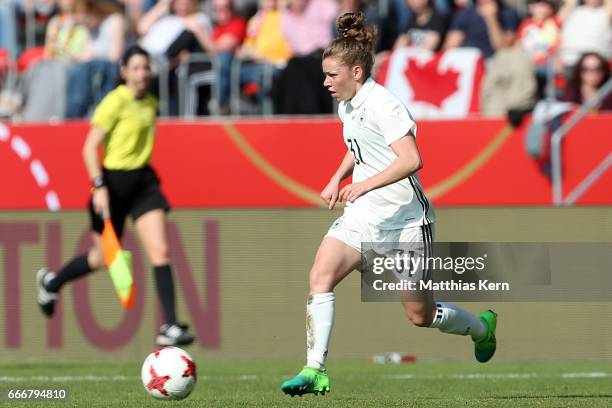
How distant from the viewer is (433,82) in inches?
543

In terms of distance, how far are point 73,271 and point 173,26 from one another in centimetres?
481

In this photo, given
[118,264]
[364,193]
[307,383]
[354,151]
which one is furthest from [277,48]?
[307,383]

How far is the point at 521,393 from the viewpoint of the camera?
Result: 8703 mm

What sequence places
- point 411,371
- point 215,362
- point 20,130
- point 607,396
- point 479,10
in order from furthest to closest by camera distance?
1. point 479,10
2. point 20,130
3. point 215,362
4. point 411,371
5. point 607,396

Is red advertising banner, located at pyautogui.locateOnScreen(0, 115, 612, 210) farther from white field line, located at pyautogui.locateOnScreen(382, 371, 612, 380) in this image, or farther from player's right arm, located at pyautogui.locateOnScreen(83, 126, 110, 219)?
player's right arm, located at pyautogui.locateOnScreen(83, 126, 110, 219)

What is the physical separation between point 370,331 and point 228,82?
3.62 metres

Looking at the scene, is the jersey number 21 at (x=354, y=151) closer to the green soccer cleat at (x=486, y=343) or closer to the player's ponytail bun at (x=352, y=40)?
the player's ponytail bun at (x=352, y=40)

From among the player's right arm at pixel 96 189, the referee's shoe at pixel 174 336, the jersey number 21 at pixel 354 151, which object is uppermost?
the jersey number 21 at pixel 354 151

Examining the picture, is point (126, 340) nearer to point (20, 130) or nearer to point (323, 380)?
point (20, 130)

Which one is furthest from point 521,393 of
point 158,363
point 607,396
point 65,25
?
point 65,25

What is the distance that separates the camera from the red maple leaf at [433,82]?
13.8 m

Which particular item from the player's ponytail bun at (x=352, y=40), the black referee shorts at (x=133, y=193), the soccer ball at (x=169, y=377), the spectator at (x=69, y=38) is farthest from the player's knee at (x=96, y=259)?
the spectator at (x=69, y=38)

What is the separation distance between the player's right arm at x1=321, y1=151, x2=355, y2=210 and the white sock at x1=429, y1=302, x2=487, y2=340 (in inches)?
38.4

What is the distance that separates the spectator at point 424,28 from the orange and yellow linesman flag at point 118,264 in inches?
194
